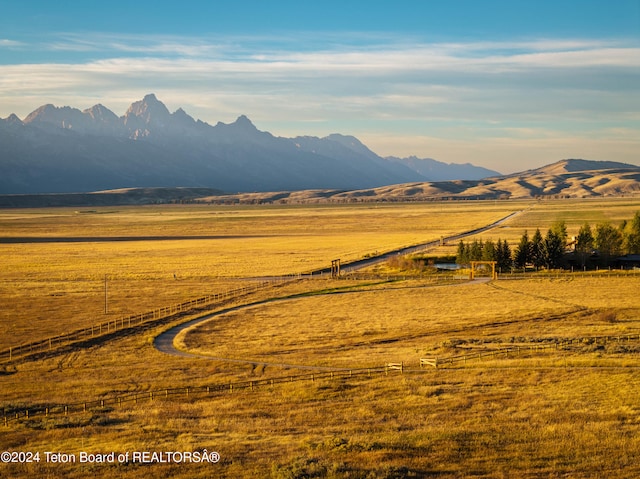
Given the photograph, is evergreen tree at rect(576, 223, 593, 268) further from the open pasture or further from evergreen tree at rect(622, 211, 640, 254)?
the open pasture

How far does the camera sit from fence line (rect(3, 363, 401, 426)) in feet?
108

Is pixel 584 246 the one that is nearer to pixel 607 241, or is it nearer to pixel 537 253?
pixel 607 241

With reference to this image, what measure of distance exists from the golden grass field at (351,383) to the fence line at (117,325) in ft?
6.93

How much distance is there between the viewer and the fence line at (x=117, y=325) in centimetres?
4641

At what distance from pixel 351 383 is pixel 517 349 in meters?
13.5

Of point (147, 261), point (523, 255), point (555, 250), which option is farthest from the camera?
point (147, 261)

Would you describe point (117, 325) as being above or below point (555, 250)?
below

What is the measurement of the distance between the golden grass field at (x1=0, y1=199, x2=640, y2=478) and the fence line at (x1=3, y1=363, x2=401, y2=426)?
1.42 feet

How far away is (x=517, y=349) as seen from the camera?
4581 centimetres

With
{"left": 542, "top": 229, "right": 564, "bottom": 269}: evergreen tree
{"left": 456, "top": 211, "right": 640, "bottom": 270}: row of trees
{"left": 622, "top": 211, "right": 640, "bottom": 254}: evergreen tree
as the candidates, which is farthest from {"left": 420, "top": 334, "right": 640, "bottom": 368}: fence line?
{"left": 622, "top": 211, "right": 640, "bottom": 254}: evergreen tree

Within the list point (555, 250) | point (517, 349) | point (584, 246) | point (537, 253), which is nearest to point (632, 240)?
point (584, 246)

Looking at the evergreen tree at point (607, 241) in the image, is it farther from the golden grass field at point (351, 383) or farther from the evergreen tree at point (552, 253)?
the golden grass field at point (351, 383)

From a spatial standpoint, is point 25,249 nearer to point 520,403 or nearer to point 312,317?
point 312,317

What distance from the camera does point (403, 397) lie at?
35406mm
